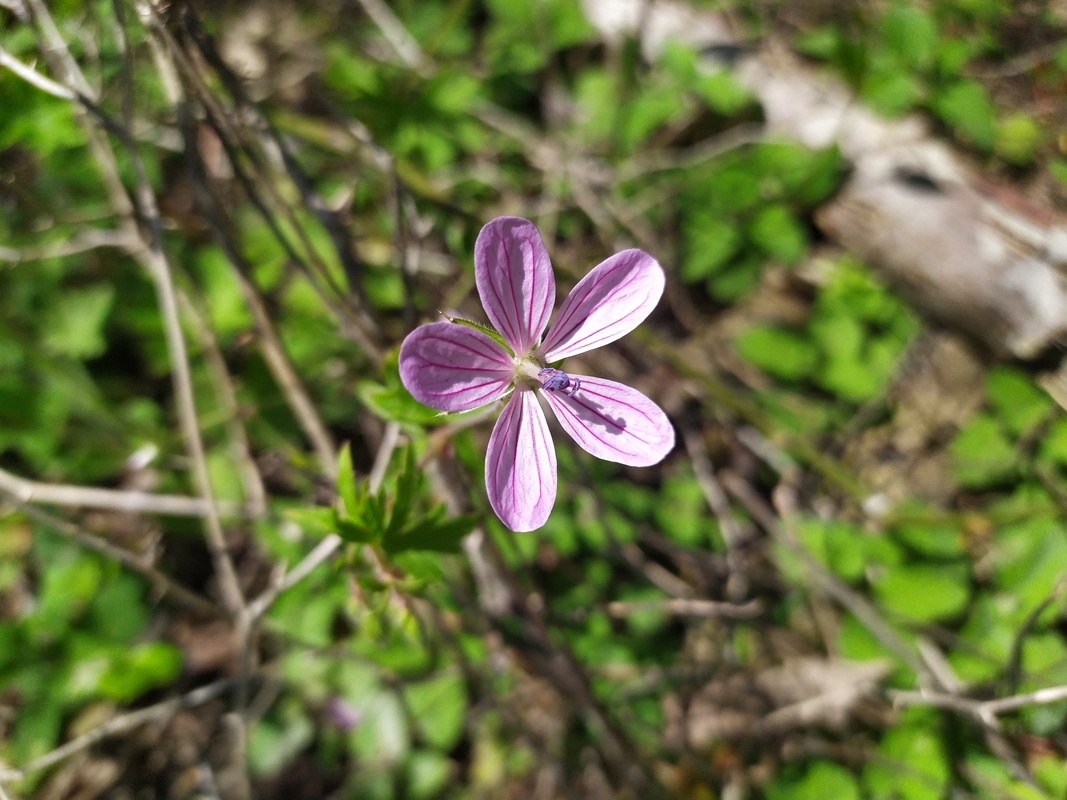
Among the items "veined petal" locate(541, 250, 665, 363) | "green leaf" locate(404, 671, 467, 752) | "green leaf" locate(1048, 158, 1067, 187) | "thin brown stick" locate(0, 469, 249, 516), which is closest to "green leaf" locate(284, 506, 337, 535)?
"veined petal" locate(541, 250, 665, 363)

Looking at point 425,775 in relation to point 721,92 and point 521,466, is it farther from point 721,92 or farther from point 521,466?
point 721,92

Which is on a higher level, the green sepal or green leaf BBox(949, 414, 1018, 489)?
the green sepal

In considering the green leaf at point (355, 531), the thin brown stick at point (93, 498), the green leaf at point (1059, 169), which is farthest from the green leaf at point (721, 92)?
the thin brown stick at point (93, 498)

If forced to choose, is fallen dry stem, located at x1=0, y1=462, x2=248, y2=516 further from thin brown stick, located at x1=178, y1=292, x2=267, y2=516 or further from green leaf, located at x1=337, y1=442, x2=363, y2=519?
green leaf, located at x1=337, y1=442, x2=363, y2=519

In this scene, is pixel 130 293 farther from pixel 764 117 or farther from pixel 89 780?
pixel 764 117

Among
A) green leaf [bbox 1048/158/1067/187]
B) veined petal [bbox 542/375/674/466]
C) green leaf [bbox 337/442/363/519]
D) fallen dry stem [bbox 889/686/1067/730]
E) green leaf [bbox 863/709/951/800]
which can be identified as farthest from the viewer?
green leaf [bbox 1048/158/1067/187]

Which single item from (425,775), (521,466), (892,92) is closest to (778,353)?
(892,92)

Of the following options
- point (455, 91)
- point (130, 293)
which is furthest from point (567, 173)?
point (130, 293)
